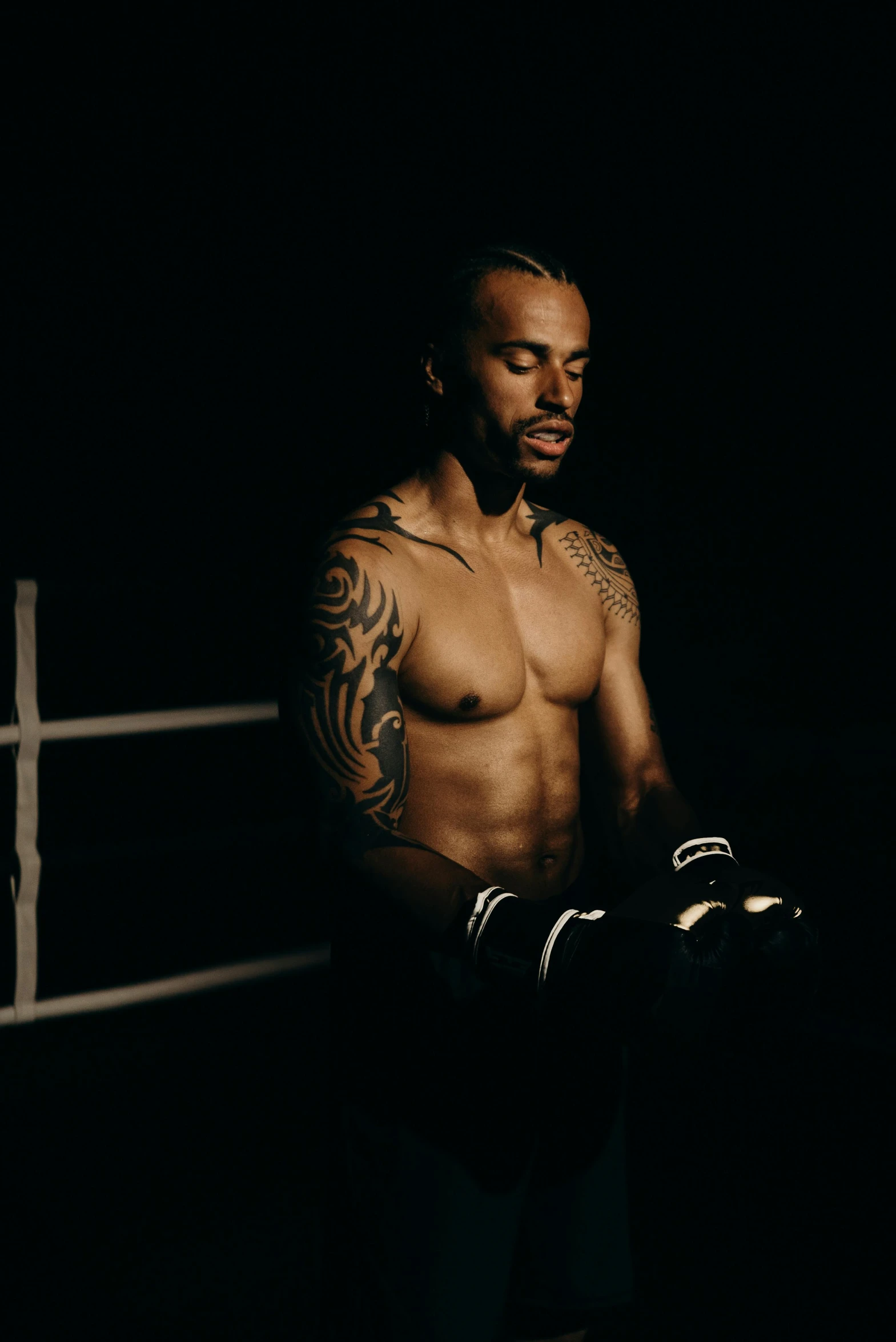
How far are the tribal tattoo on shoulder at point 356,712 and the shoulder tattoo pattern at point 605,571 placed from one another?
44 centimetres

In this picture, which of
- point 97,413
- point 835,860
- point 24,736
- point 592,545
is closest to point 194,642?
point 97,413

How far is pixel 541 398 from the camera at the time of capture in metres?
1.44

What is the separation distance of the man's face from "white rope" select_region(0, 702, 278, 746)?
1.10 meters

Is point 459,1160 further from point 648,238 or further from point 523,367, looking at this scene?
point 648,238

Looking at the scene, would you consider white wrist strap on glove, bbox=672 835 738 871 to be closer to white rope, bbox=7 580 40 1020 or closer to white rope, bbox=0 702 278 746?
white rope, bbox=0 702 278 746

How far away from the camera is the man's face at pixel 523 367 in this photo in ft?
4.71

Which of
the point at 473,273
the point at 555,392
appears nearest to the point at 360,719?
the point at 555,392

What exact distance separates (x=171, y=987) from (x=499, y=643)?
4.44ft

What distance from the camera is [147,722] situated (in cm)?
243

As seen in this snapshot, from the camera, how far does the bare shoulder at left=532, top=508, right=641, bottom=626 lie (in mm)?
1675

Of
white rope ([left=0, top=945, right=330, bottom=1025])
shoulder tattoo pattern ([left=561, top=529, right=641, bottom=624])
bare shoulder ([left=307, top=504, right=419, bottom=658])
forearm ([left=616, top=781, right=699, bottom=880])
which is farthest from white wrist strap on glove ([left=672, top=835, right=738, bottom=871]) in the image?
white rope ([left=0, top=945, right=330, bottom=1025])

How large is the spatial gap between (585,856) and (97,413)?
6.27 m

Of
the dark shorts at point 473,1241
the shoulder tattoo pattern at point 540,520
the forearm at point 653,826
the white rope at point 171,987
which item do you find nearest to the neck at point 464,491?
the shoulder tattoo pattern at point 540,520

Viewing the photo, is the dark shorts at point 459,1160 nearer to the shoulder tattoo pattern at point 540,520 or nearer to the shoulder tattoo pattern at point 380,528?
the shoulder tattoo pattern at point 380,528
